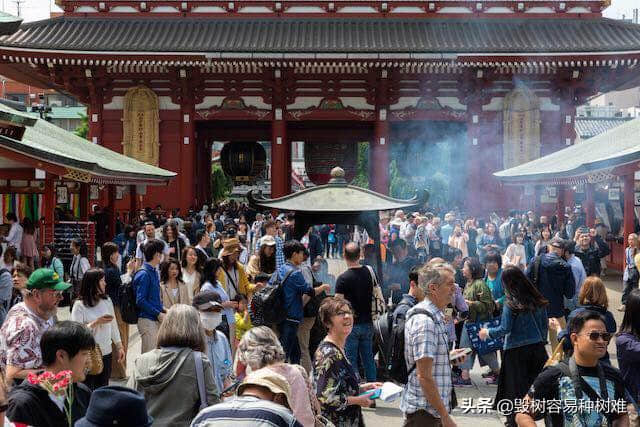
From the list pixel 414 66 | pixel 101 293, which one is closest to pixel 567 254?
pixel 101 293

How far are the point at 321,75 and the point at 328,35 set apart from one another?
4.32ft

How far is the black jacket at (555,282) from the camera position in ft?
31.1

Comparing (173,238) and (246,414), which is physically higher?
(173,238)

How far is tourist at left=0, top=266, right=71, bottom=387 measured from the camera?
17.5 ft

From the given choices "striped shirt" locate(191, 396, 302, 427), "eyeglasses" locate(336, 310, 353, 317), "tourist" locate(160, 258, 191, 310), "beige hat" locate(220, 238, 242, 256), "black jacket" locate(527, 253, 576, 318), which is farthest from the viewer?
"black jacket" locate(527, 253, 576, 318)

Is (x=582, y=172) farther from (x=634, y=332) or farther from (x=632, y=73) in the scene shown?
(x=632, y=73)

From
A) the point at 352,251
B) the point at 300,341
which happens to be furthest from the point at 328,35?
the point at 352,251

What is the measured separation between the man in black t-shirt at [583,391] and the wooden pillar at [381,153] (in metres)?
21.2

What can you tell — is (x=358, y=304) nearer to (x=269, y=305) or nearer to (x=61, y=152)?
(x=269, y=305)

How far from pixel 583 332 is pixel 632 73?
75.5ft

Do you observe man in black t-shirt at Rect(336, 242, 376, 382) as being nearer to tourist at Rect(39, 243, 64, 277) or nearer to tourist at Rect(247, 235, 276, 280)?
tourist at Rect(247, 235, 276, 280)

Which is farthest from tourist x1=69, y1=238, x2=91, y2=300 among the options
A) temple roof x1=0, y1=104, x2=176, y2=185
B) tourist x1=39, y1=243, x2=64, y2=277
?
temple roof x1=0, y1=104, x2=176, y2=185

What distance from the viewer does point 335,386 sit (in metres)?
4.92

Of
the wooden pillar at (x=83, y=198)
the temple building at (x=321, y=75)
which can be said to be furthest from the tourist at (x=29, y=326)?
the temple building at (x=321, y=75)
